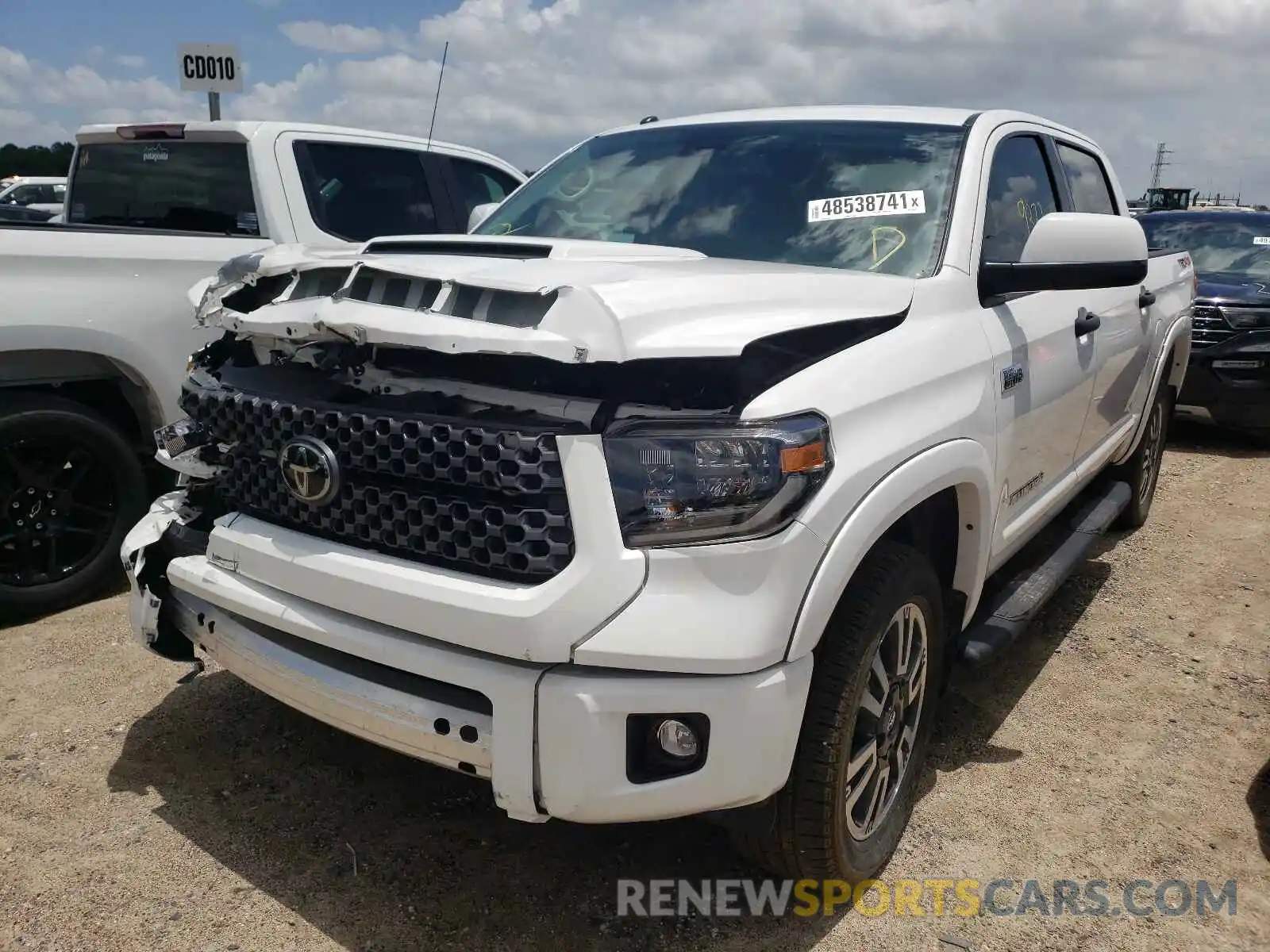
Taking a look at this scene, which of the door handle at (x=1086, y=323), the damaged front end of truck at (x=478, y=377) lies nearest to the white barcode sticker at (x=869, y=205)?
the damaged front end of truck at (x=478, y=377)

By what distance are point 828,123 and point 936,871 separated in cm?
233

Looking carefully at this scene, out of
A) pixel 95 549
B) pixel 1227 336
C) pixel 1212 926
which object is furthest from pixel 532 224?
pixel 1227 336

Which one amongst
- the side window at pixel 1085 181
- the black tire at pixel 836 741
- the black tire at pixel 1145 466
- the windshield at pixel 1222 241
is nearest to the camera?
the black tire at pixel 836 741

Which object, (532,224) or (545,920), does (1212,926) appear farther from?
(532,224)

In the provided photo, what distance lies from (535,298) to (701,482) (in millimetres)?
499

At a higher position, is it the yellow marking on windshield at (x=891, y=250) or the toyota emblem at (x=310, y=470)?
the yellow marking on windshield at (x=891, y=250)

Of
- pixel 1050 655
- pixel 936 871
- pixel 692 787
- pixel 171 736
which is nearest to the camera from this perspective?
pixel 692 787

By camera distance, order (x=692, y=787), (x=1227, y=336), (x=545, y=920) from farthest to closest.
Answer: (x=1227, y=336), (x=545, y=920), (x=692, y=787)

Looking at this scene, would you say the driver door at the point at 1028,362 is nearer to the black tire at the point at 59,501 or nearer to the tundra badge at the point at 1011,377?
the tundra badge at the point at 1011,377

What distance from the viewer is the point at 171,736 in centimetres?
334

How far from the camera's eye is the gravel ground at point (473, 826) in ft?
8.23

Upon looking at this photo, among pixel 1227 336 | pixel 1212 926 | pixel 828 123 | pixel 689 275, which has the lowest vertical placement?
pixel 1212 926

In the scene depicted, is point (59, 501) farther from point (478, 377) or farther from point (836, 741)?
point (836, 741)

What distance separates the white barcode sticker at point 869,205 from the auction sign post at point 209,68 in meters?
5.53
